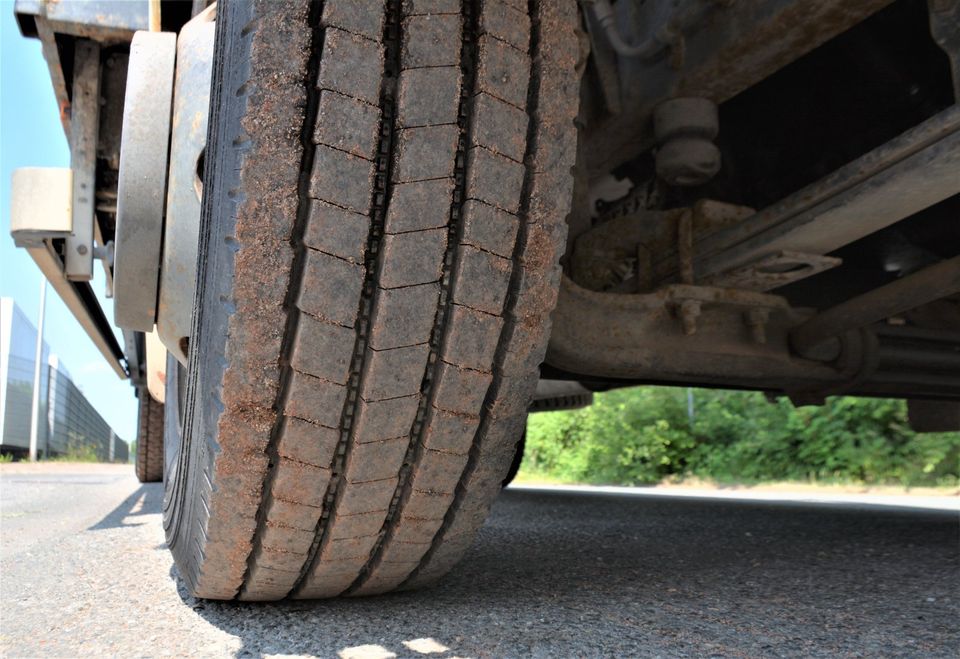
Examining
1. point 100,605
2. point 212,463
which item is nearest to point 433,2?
point 212,463

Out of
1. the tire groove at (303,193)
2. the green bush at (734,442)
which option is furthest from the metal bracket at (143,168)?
the green bush at (734,442)

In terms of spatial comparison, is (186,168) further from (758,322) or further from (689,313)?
(758,322)

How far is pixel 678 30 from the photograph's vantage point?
1752 millimetres

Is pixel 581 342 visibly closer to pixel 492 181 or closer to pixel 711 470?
pixel 492 181

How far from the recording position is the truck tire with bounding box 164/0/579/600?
1.02 m

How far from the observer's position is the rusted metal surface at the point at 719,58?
5.27 ft

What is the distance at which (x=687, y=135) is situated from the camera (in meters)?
1.89

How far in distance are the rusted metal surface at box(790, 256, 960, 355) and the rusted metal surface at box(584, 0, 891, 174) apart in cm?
57

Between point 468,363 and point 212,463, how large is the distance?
403 mm

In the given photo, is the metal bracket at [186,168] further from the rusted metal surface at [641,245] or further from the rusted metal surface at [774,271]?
the rusted metal surface at [774,271]

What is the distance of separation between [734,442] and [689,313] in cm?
1016

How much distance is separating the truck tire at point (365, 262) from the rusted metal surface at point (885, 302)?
3.17 feet

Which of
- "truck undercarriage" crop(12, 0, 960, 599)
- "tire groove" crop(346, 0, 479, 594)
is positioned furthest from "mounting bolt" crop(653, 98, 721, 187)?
"tire groove" crop(346, 0, 479, 594)

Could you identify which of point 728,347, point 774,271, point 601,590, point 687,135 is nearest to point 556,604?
point 601,590
